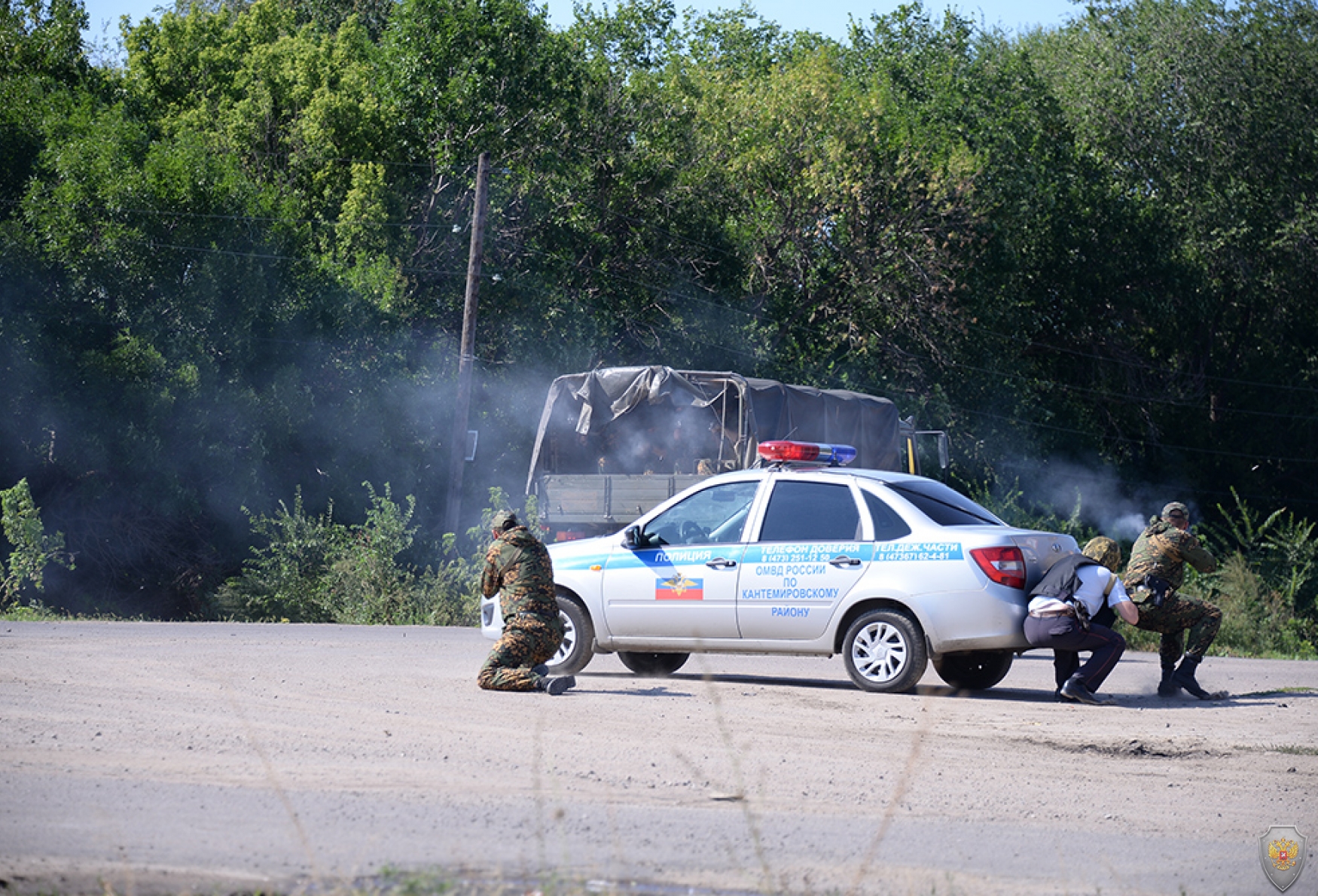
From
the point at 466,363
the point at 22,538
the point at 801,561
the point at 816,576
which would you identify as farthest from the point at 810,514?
the point at 466,363

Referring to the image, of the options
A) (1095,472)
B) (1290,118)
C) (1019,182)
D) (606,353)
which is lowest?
(1095,472)

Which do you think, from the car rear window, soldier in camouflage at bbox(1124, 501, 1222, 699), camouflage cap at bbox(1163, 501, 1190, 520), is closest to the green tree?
the car rear window

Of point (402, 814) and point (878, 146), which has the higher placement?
point (878, 146)

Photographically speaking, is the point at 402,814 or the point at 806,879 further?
the point at 402,814

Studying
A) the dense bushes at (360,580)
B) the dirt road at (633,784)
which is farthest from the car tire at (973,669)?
the dense bushes at (360,580)

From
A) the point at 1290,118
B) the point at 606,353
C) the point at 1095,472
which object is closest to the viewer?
the point at 606,353

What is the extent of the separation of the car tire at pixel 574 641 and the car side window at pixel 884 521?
2.48m

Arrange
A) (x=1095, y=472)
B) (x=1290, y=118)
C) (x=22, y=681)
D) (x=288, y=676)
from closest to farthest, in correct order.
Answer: (x=22, y=681) → (x=288, y=676) → (x=1290, y=118) → (x=1095, y=472)

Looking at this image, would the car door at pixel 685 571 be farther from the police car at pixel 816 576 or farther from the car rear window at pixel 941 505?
the car rear window at pixel 941 505

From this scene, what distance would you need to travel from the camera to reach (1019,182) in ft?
127

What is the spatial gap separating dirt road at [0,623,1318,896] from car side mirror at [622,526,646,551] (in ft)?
3.66

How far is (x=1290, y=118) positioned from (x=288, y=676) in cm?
3674

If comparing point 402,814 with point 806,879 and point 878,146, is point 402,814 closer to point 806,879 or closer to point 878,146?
point 806,879

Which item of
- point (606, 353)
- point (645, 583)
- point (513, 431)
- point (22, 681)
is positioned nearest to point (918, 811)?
point (645, 583)
